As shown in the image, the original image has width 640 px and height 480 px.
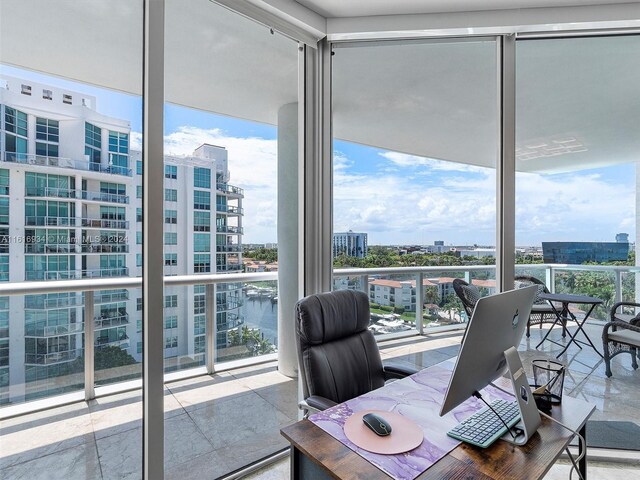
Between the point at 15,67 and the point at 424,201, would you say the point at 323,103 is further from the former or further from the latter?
the point at 15,67

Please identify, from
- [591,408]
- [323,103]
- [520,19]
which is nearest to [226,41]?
[323,103]

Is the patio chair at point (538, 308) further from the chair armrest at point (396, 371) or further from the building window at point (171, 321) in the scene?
the building window at point (171, 321)

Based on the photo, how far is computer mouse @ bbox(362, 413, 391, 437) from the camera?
3.81 feet

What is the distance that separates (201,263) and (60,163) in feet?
3.51

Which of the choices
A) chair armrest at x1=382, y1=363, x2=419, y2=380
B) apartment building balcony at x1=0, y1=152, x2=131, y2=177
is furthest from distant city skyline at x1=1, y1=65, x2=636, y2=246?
chair armrest at x1=382, y1=363, x2=419, y2=380

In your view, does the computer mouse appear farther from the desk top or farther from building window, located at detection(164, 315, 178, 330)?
the desk top

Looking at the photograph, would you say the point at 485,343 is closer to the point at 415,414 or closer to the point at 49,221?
the point at 415,414

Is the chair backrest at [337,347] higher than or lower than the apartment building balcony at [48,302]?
lower

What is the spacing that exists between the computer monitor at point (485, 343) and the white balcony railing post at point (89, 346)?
6.40ft

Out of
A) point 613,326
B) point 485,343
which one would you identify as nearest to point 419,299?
point 613,326

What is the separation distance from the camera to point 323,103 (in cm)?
245

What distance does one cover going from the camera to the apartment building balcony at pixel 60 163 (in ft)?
5.42

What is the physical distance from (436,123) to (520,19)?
2.75 ft

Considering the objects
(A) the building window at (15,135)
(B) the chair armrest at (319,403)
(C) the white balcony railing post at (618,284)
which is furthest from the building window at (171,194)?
(C) the white balcony railing post at (618,284)
